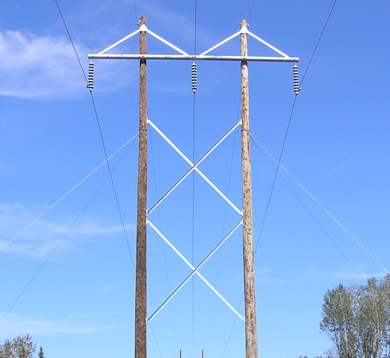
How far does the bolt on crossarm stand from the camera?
16250 mm

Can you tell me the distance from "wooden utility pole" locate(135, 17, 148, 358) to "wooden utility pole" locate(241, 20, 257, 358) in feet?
8.16

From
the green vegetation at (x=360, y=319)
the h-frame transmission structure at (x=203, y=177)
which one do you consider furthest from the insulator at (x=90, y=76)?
the green vegetation at (x=360, y=319)

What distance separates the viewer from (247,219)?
16922 millimetres

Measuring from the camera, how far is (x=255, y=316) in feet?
53.8

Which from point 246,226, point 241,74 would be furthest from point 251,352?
point 241,74

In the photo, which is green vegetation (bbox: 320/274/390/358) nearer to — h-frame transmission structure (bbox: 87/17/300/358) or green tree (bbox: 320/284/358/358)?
green tree (bbox: 320/284/358/358)

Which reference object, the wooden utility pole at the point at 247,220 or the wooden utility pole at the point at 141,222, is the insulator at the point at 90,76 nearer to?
the wooden utility pole at the point at 141,222

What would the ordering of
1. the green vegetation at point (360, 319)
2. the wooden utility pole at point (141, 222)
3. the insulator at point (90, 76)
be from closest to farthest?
the wooden utility pole at point (141, 222)
the insulator at point (90, 76)
the green vegetation at point (360, 319)

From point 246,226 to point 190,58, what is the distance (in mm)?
4568

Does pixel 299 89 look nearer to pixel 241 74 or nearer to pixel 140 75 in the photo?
pixel 241 74

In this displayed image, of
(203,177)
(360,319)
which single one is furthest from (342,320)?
(203,177)

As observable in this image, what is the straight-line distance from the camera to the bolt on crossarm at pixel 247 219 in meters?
16.2

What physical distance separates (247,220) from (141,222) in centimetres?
266

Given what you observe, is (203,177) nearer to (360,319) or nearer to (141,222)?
(141,222)
